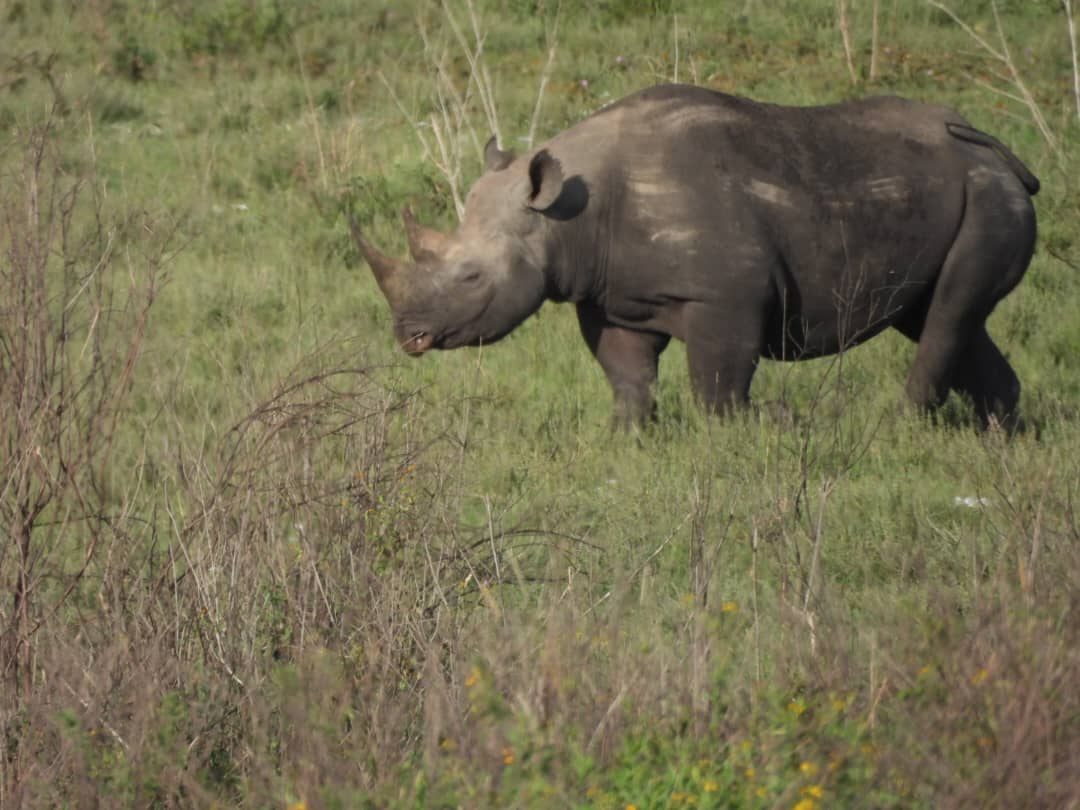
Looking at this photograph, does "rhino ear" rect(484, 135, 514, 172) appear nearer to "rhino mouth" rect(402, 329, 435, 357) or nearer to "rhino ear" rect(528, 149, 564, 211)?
"rhino ear" rect(528, 149, 564, 211)

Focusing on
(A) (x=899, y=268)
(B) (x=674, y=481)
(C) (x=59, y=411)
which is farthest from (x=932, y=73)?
(C) (x=59, y=411)

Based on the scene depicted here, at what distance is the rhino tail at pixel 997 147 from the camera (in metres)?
8.00

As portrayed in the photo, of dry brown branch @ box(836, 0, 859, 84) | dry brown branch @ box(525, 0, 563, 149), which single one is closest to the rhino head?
dry brown branch @ box(525, 0, 563, 149)

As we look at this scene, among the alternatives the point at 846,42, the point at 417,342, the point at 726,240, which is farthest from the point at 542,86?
the point at 846,42

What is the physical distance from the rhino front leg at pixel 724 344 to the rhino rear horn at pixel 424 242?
109 cm

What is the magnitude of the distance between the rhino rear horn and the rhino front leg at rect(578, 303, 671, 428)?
0.66 m

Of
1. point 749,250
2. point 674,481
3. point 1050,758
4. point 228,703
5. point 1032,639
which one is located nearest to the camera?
point 1050,758

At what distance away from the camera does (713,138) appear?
7656mm

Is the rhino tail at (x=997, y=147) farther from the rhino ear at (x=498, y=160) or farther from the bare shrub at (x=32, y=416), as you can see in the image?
the bare shrub at (x=32, y=416)

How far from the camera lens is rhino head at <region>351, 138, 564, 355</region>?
25.6 feet

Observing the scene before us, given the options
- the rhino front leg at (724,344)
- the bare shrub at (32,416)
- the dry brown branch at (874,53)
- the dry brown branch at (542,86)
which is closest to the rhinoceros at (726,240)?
the rhino front leg at (724,344)

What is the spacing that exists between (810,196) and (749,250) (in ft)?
1.33

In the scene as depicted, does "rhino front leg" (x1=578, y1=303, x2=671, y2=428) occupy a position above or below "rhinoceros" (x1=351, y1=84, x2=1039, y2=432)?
below

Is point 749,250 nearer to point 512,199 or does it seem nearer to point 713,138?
point 713,138
